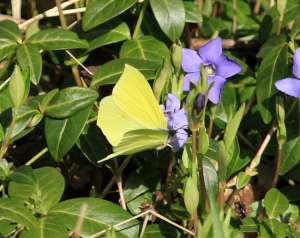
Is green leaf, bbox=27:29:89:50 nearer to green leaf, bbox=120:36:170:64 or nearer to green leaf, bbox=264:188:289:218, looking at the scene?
green leaf, bbox=120:36:170:64

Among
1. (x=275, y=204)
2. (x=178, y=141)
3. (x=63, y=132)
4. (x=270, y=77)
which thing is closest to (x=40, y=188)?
(x=63, y=132)

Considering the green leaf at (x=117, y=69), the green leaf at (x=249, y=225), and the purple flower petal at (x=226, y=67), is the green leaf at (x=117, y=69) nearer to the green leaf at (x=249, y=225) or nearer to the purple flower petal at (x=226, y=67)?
the purple flower petal at (x=226, y=67)

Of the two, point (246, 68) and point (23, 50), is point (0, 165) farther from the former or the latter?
point (246, 68)

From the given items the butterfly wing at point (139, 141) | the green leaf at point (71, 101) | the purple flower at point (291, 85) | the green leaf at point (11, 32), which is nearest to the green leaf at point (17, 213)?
the butterfly wing at point (139, 141)

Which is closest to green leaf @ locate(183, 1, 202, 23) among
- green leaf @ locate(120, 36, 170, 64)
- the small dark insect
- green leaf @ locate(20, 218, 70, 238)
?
green leaf @ locate(120, 36, 170, 64)

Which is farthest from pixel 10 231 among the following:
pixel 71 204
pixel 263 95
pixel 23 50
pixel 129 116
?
pixel 263 95

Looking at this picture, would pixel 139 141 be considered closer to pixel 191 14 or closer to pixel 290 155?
pixel 290 155
